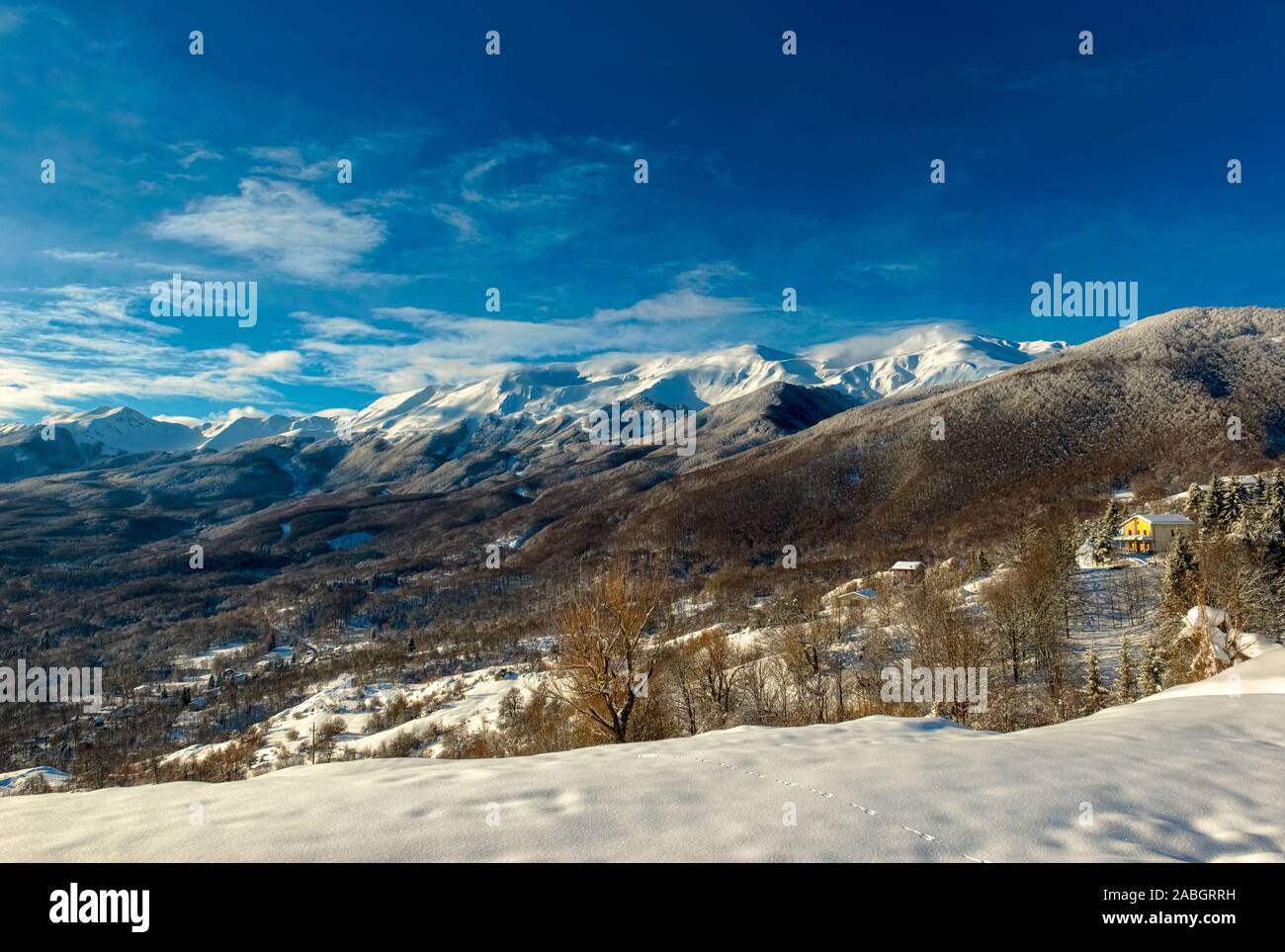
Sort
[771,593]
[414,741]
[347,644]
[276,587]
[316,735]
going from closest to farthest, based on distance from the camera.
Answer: [414,741]
[316,735]
[771,593]
[347,644]
[276,587]

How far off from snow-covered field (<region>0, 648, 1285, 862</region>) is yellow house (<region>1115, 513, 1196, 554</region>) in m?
74.2

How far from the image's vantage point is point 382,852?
189 inches

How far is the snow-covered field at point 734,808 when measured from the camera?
5047 millimetres

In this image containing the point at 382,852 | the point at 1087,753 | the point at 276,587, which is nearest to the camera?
the point at 382,852

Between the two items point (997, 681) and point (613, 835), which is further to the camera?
point (997, 681)

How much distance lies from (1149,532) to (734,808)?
8341 cm

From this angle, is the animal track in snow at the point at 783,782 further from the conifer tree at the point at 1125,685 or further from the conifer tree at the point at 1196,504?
the conifer tree at the point at 1196,504

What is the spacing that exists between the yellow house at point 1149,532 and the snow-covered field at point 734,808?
74.2 m

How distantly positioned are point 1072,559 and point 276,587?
203690 millimetres

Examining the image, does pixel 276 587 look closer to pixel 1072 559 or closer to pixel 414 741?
pixel 414 741

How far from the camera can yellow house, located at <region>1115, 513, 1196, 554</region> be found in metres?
65.9

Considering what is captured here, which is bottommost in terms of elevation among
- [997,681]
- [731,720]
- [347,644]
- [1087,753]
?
[347,644]

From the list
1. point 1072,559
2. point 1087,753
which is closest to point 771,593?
point 1072,559
